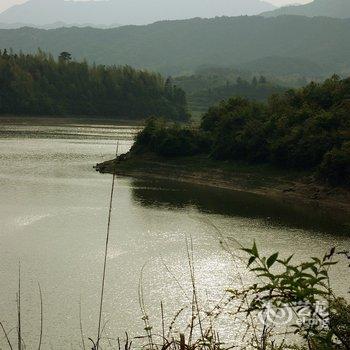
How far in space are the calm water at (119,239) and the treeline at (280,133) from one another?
8950mm

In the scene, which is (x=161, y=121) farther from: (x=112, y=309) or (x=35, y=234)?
(x=112, y=309)

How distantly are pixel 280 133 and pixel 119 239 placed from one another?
36601mm

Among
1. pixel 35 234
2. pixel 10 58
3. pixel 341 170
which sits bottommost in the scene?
pixel 35 234

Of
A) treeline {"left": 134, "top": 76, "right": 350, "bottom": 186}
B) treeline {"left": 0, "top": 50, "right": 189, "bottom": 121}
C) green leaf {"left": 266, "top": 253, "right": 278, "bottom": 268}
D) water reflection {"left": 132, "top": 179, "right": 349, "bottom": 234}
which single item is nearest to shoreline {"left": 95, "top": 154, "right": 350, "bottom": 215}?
treeline {"left": 134, "top": 76, "right": 350, "bottom": 186}

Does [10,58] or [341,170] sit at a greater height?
[10,58]

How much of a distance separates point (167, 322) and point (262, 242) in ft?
61.3

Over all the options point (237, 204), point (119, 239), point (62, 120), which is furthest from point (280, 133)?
point (62, 120)

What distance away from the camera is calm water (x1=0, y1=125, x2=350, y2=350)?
25016mm

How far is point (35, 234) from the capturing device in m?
40.5

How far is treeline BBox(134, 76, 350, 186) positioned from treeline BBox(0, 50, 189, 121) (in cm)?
9214

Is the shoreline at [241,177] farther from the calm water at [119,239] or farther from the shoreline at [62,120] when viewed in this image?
the shoreline at [62,120]

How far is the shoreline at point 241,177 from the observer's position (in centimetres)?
5788

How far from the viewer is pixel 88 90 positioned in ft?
579

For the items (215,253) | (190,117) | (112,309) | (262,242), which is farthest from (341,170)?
(190,117)
